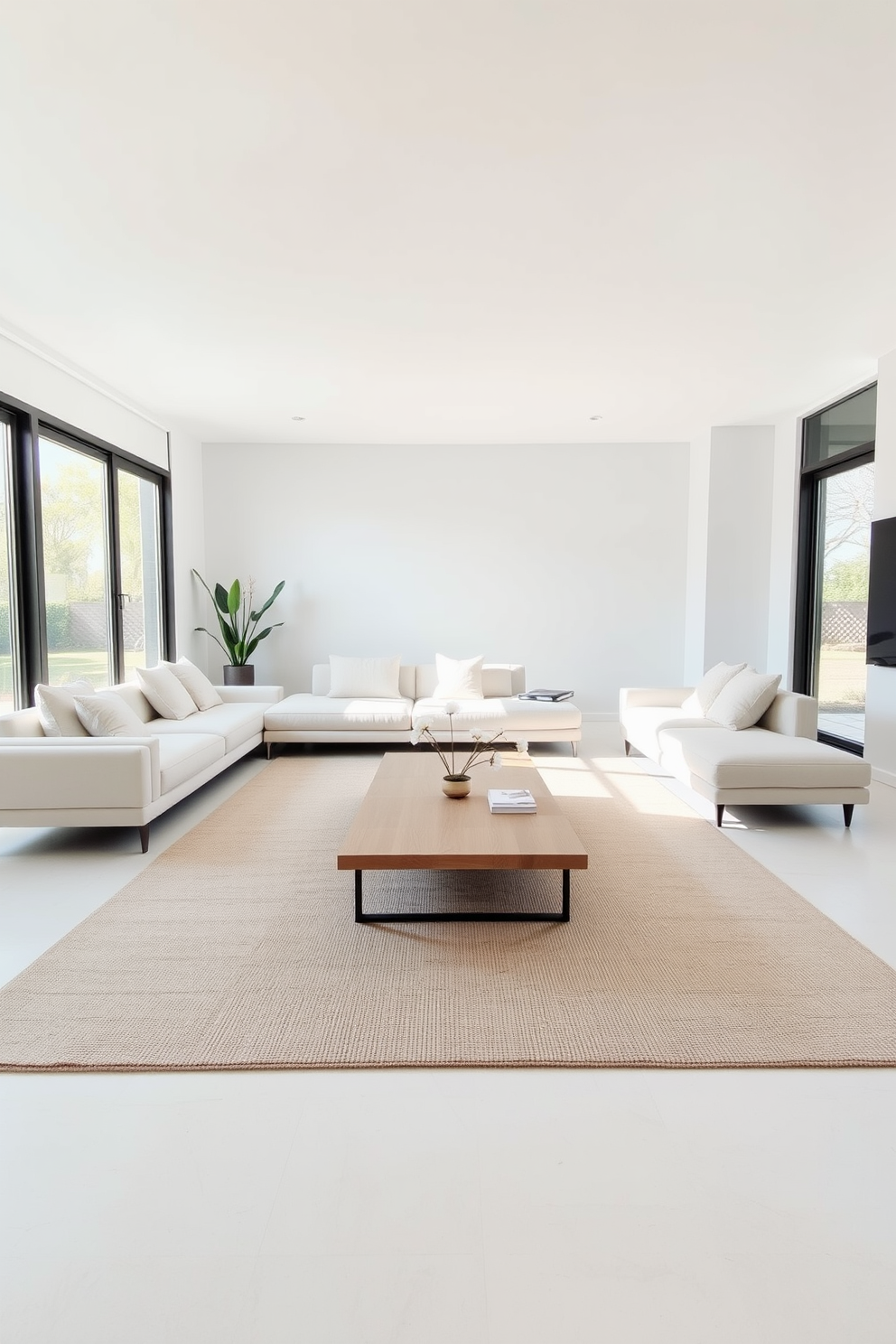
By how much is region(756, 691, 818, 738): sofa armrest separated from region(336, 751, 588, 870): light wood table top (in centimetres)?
184

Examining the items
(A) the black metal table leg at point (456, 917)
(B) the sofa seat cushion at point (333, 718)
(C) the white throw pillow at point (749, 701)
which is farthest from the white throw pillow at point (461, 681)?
(A) the black metal table leg at point (456, 917)

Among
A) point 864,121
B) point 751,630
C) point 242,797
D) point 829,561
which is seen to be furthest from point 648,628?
point 864,121

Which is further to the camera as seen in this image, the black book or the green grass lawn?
the black book

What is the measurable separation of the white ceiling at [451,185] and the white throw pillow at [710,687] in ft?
6.75

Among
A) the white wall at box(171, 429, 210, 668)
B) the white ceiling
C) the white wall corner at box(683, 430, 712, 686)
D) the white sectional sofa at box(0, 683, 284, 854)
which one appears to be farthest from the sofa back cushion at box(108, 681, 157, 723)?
the white wall corner at box(683, 430, 712, 686)

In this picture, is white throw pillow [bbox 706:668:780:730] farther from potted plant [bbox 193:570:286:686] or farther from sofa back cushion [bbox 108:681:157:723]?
potted plant [bbox 193:570:286:686]

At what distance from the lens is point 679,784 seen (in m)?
5.06

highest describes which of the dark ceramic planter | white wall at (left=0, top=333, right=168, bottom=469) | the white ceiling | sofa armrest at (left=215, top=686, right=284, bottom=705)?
the white ceiling

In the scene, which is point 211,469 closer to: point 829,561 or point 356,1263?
point 829,561

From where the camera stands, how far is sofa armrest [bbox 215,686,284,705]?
6.51m

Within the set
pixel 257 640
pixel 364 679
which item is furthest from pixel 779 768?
pixel 257 640

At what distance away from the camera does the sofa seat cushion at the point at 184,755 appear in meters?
3.98

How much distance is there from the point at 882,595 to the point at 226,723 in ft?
14.6

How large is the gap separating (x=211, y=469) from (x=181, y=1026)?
6.49m
